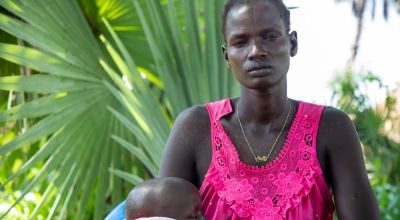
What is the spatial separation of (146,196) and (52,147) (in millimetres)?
1849

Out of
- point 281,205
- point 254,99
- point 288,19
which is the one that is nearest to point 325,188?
point 281,205

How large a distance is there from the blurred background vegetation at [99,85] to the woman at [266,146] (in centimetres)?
109

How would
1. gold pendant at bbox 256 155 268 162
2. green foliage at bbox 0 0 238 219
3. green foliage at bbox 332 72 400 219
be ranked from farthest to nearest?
1. green foliage at bbox 332 72 400 219
2. green foliage at bbox 0 0 238 219
3. gold pendant at bbox 256 155 268 162

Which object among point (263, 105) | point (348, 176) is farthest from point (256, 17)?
point (348, 176)

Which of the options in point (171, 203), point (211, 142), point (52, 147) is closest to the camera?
point (171, 203)

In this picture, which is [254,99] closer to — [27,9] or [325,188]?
[325,188]

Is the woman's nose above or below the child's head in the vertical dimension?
above

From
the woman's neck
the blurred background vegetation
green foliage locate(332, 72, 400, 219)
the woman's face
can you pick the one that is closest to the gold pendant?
the woman's neck

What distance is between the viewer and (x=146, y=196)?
208cm

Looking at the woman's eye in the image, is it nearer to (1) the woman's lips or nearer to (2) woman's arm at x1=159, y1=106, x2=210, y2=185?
(1) the woman's lips

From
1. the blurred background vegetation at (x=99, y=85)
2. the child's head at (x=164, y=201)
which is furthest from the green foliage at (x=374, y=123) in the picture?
the child's head at (x=164, y=201)

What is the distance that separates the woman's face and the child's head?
390mm

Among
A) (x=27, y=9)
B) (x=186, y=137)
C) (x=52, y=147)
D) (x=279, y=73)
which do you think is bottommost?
(x=52, y=147)

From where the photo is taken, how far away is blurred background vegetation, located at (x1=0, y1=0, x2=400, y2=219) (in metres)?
3.71
